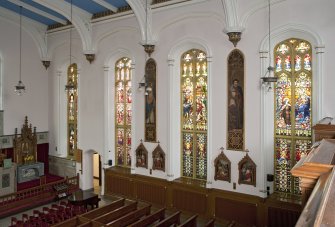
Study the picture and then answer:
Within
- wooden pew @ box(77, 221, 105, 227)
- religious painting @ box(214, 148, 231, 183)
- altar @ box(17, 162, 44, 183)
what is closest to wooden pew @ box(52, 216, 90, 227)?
wooden pew @ box(77, 221, 105, 227)

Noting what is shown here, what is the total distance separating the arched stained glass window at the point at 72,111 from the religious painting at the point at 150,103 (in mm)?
5085

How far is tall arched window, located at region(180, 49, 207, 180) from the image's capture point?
39.9 feet

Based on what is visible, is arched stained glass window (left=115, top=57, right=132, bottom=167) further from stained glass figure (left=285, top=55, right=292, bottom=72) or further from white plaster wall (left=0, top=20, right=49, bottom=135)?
stained glass figure (left=285, top=55, right=292, bottom=72)

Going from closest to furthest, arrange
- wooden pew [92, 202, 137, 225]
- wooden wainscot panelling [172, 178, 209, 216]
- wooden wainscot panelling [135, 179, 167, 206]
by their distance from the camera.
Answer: wooden pew [92, 202, 137, 225]
wooden wainscot panelling [172, 178, 209, 216]
wooden wainscot panelling [135, 179, 167, 206]

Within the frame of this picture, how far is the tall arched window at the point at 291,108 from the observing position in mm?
9992

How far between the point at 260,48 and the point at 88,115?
8.96m

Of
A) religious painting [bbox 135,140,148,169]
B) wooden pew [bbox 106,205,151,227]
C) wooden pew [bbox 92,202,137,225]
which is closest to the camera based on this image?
wooden pew [bbox 106,205,151,227]

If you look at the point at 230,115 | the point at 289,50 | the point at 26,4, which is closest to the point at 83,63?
the point at 26,4

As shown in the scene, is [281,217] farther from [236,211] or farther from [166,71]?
[166,71]

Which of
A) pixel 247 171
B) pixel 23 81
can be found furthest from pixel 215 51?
pixel 23 81

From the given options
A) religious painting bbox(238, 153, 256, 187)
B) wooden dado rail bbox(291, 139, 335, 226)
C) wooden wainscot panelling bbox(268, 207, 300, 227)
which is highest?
wooden dado rail bbox(291, 139, 335, 226)

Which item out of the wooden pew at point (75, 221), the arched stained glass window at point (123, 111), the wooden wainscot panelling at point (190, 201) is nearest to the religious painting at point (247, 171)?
the wooden wainscot panelling at point (190, 201)

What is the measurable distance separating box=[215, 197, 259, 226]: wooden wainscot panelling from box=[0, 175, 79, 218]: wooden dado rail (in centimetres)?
768

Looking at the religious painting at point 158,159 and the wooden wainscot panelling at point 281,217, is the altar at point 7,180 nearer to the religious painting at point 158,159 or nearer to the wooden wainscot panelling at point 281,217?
the religious painting at point 158,159
